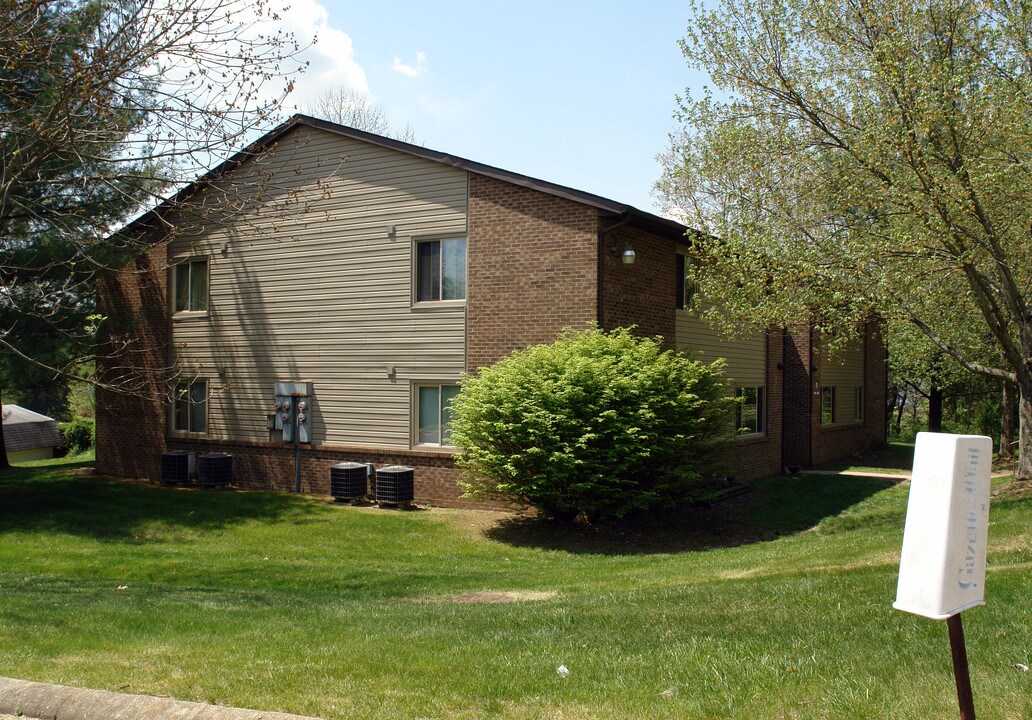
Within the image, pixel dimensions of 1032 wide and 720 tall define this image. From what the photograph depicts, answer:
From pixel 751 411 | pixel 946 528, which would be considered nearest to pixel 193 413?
pixel 751 411

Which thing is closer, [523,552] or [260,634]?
[260,634]

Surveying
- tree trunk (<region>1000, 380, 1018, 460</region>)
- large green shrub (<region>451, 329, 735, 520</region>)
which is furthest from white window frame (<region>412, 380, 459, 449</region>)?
tree trunk (<region>1000, 380, 1018, 460</region>)

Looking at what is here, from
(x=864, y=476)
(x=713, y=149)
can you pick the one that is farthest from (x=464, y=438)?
(x=864, y=476)

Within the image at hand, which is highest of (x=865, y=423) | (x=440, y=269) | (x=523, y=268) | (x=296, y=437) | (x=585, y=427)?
(x=440, y=269)

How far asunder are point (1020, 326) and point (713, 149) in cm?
662

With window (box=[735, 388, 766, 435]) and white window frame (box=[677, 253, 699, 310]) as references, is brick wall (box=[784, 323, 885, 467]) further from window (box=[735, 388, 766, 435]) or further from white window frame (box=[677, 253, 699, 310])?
white window frame (box=[677, 253, 699, 310])

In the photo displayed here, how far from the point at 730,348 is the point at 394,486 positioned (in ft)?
29.9

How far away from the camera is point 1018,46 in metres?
15.5

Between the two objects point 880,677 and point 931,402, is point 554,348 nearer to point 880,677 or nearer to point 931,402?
point 880,677

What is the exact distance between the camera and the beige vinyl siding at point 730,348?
65.0 feet

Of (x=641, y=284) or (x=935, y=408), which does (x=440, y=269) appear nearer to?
(x=641, y=284)

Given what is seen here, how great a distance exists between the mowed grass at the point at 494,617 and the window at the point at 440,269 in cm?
454

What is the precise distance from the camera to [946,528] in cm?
362

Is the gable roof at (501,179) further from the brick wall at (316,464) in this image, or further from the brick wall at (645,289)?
the brick wall at (316,464)
